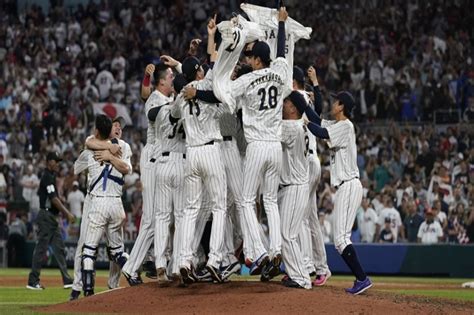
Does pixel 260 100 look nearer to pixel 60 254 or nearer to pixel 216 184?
pixel 216 184

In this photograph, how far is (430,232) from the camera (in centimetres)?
2398

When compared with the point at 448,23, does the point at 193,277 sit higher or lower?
lower

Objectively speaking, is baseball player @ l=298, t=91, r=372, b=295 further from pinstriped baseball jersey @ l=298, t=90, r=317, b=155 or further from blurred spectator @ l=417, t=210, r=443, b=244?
blurred spectator @ l=417, t=210, r=443, b=244

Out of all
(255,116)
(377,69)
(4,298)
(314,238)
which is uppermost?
(377,69)

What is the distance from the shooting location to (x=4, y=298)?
16.4m

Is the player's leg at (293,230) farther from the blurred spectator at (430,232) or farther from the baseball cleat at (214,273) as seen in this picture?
the blurred spectator at (430,232)

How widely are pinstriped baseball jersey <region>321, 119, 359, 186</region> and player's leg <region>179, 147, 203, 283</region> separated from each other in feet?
5.76

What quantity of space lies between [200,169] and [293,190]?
1.29 m

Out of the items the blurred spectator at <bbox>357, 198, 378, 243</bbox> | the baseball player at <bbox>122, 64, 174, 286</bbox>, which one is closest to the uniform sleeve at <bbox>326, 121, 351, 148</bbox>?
the baseball player at <bbox>122, 64, 174, 286</bbox>

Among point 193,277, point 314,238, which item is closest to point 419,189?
point 314,238

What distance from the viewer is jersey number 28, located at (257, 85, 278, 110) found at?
13.0m

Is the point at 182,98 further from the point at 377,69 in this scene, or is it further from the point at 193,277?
the point at 377,69

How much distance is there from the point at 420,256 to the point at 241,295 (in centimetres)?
1194

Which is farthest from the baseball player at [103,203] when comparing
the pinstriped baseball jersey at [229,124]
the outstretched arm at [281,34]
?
the outstretched arm at [281,34]
